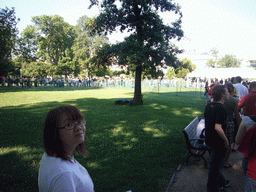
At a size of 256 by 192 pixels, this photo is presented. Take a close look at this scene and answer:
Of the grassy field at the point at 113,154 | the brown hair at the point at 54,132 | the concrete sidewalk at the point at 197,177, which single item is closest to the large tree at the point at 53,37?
the grassy field at the point at 113,154

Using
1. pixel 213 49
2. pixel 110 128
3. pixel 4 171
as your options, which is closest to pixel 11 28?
pixel 110 128

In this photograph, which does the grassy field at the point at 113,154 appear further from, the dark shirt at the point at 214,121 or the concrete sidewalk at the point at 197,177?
the dark shirt at the point at 214,121

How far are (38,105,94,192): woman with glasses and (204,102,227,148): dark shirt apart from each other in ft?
8.35

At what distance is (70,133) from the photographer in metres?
1.39

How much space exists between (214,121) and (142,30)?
11252 millimetres

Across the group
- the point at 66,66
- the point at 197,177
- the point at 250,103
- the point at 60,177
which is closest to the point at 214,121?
the point at 197,177

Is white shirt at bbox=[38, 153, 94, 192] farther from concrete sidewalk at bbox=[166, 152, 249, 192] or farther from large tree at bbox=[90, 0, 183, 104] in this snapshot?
large tree at bbox=[90, 0, 183, 104]

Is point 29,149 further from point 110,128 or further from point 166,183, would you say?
point 166,183

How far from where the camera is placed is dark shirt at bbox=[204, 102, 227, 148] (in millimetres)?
3221

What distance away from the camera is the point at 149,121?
30.8 ft

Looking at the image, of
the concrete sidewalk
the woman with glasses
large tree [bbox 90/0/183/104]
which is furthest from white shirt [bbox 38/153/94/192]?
large tree [bbox 90/0/183/104]

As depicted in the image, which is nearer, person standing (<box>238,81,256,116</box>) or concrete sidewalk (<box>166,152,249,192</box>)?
concrete sidewalk (<box>166,152,249,192</box>)

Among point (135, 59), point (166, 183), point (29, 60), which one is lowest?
point (166, 183)

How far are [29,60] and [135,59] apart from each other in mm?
51775
